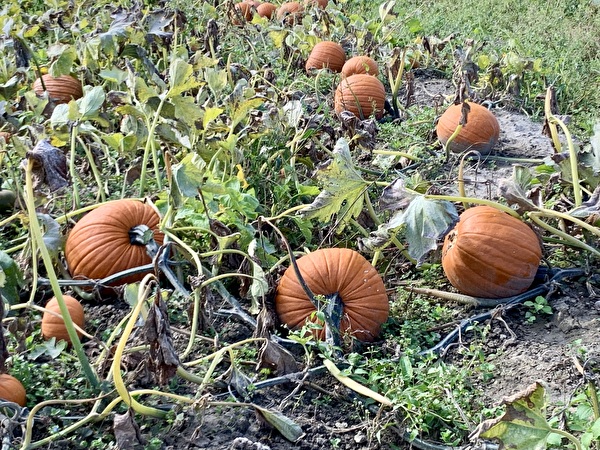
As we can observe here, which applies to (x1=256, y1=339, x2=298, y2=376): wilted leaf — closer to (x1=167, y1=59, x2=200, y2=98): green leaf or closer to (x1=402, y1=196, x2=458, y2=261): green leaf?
(x1=402, y1=196, x2=458, y2=261): green leaf

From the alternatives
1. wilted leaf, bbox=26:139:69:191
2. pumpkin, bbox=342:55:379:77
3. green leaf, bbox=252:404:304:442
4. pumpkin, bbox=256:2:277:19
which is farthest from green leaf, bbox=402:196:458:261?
pumpkin, bbox=256:2:277:19

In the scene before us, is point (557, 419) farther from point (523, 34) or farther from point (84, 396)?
point (523, 34)

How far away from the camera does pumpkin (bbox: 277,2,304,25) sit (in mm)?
7352

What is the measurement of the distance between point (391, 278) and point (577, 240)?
0.83m

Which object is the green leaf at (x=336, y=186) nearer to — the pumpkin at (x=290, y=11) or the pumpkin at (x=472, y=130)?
the pumpkin at (x=472, y=130)

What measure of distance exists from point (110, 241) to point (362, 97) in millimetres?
2569

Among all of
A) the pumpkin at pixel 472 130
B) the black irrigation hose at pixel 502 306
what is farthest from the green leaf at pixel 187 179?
the pumpkin at pixel 472 130

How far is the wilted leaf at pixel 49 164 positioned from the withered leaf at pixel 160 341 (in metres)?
0.50

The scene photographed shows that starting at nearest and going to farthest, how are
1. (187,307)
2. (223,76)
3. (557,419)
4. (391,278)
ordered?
(557,419) → (187,307) → (391,278) → (223,76)

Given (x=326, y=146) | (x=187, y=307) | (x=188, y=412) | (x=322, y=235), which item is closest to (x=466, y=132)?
(x=326, y=146)

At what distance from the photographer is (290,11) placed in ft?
25.9

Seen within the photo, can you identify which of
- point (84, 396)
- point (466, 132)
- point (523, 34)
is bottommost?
point (523, 34)

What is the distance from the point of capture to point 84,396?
248cm

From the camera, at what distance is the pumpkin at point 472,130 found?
14.7ft
